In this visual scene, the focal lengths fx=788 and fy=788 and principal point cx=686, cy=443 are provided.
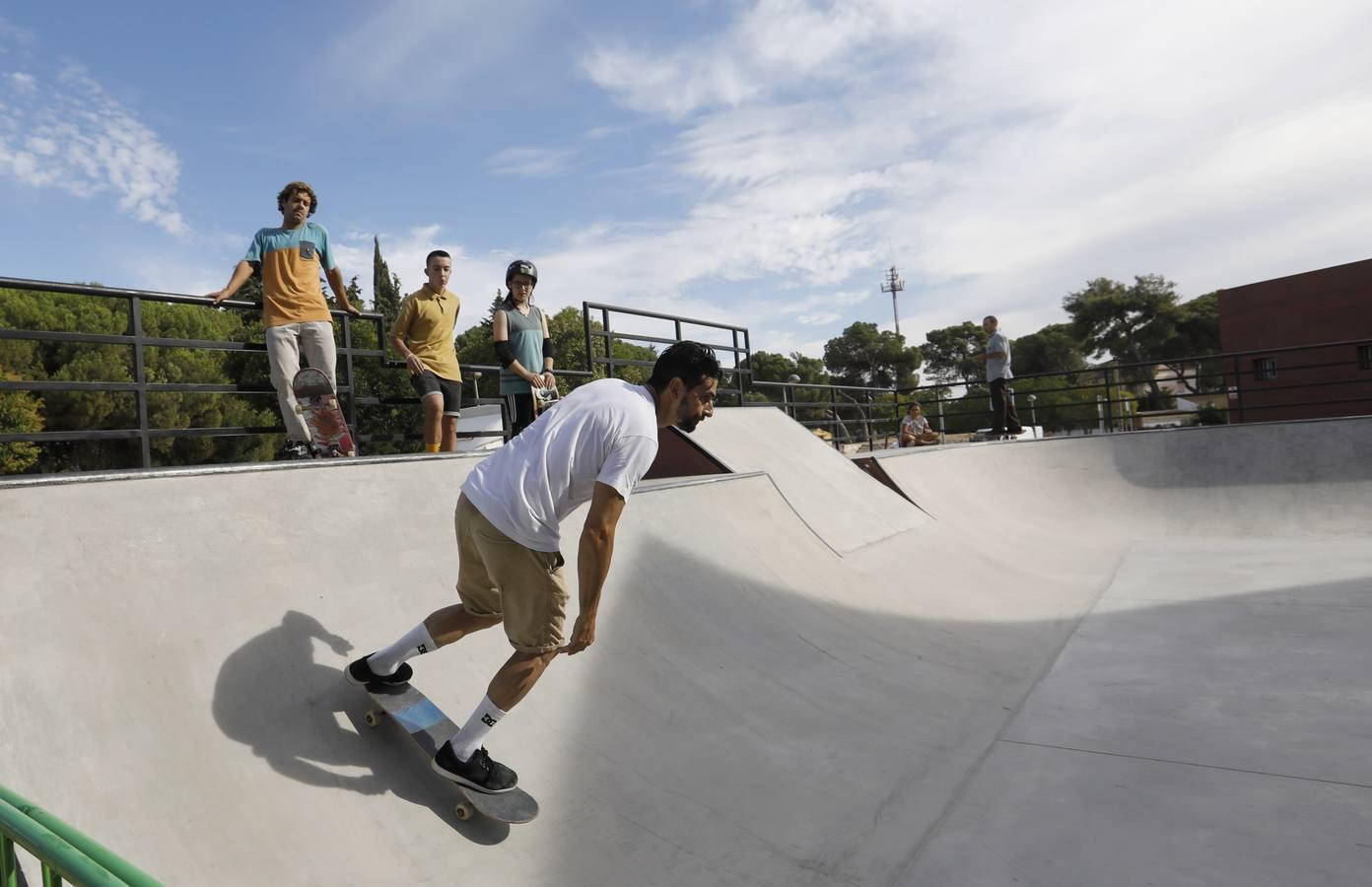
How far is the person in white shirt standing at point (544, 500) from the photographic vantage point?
261 cm

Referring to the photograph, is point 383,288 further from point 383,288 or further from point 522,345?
point 522,345

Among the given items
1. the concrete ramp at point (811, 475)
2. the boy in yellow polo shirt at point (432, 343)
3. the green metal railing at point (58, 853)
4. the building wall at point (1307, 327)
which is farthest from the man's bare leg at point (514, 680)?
the building wall at point (1307, 327)

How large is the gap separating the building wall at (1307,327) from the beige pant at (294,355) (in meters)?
24.2

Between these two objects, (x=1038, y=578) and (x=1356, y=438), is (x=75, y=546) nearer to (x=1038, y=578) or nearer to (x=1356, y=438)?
(x=1038, y=578)

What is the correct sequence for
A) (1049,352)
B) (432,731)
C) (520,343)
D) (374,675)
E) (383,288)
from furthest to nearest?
1. (1049,352)
2. (383,288)
3. (520,343)
4. (374,675)
5. (432,731)

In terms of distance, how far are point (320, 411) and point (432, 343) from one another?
1015 mm

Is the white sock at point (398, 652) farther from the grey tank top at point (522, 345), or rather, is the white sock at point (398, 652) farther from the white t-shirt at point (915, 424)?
the white t-shirt at point (915, 424)

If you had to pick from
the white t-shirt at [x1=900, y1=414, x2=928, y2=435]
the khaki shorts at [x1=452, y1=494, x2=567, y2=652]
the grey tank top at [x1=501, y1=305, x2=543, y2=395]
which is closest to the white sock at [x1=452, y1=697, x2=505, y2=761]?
the khaki shorts at [x1=452, y1=494, x2=567, y2=652]

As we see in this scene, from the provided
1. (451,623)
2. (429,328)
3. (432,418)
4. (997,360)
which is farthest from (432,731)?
(997,360)

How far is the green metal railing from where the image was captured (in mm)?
1156

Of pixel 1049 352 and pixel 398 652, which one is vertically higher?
pixel 1049 352

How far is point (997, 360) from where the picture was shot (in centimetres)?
1238

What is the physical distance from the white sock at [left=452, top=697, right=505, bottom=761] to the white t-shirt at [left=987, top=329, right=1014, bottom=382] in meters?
11.1

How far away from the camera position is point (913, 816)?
300 cm
